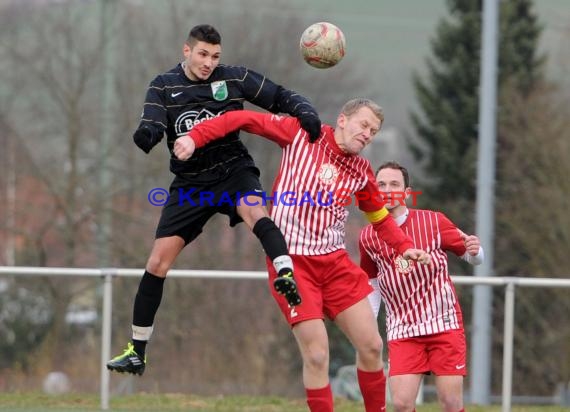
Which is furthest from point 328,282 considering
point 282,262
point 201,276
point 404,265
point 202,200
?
point 201,276

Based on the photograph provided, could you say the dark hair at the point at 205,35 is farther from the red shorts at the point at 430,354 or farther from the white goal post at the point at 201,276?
the white goal post at the point at 201,276

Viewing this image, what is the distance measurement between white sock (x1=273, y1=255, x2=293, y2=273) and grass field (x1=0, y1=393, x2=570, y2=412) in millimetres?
3032

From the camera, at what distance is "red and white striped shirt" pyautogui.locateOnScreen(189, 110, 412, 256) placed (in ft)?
20.6

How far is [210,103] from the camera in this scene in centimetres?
667

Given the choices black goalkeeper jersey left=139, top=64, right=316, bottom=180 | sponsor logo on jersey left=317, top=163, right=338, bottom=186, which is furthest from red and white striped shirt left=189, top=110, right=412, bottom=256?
black goalkeeper jersey left=139, top=64, right=316, bottom=180

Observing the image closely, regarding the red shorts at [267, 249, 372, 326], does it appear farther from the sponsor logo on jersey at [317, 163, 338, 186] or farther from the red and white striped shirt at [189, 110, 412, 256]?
the sponsor logo on jersey at [317, 163, 338, 186]

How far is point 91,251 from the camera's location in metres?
22.9

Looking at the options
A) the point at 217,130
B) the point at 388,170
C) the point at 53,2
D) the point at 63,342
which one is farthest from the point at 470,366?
the point at 53,2

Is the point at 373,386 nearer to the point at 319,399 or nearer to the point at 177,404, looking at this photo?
the point at 319,399

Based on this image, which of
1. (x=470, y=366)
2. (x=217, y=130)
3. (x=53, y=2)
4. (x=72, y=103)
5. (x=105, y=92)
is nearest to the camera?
(x=217, y=130)

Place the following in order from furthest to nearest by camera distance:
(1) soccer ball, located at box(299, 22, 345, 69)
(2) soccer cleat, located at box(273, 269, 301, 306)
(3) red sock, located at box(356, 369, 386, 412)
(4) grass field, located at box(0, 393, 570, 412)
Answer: (4) grass field, located at box(0, 393, 570, 412) < (1) soccer ball, located at box(299, 22, 345, 69) < (3) red sock, located at box(356, 369, 386, 412) < (2) soccer cleat, located at box(273, 269, 301, 306)

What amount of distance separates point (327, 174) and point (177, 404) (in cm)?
358

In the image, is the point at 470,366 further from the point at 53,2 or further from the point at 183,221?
the point at 53,2

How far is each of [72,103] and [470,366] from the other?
1178cm
